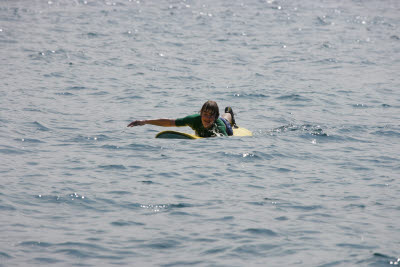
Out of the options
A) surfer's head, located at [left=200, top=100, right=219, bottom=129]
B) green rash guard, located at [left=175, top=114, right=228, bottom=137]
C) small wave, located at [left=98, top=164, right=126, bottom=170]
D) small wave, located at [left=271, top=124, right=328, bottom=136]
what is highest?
surfer's head, located at [left=200, top=100, right=219, bottom=129]

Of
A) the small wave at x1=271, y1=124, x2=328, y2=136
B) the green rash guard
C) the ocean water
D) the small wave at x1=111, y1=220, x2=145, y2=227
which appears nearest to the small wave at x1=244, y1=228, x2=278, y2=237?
the ocean water

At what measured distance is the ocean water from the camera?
331 inches

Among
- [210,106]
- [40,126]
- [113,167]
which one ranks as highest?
[210,106]

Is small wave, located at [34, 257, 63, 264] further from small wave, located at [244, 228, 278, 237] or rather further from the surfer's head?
the surfer's head

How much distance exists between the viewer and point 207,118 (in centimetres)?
1338

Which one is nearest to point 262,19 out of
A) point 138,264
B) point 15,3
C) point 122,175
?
point 15,3

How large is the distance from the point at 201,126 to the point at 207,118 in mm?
438

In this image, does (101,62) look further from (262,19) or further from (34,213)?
(262,19)

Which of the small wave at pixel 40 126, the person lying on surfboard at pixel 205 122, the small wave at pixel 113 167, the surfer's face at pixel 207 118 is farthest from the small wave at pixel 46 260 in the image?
the small wave at pixel 40 126

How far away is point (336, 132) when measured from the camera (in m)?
15.7

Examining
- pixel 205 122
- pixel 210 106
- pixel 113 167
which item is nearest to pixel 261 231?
pixel 113 167

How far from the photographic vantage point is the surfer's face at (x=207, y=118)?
519 inches

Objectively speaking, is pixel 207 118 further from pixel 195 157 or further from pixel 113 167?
pixel 113 167

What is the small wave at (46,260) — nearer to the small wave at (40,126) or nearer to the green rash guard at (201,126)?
the green rash guard at (201,126)
